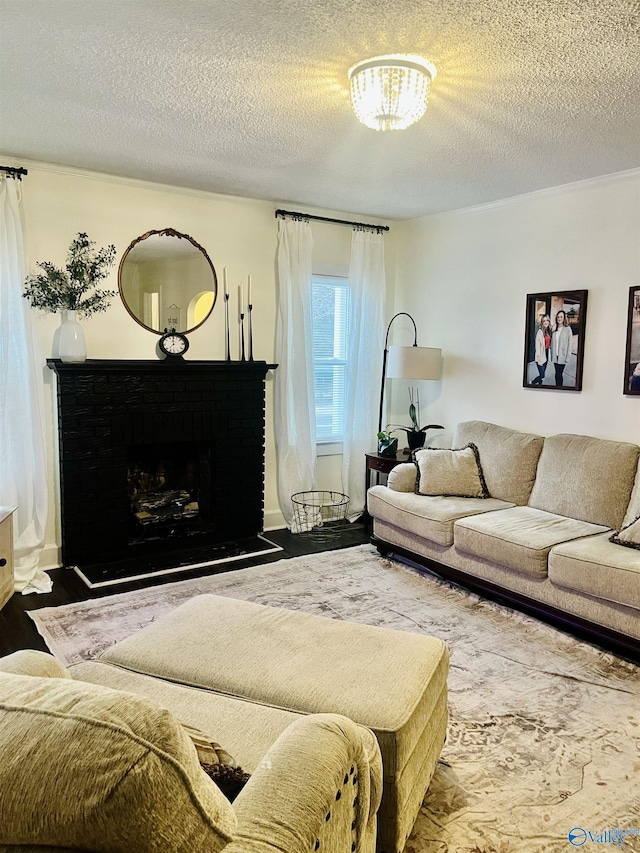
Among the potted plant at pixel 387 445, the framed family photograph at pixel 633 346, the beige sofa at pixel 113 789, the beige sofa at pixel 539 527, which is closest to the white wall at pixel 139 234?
the potted plant at pixel 387 445

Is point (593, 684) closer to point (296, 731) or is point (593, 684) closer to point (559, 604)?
point (559, 604)

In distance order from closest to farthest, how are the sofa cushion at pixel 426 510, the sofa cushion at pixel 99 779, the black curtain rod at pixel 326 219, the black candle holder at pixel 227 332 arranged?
1. the sofa cushion at pixel 99 779
2. the sofa cushion at pixel 426 510
3. the black candle holder at pixel 227 332
4. the black curtain rod at pixel 326 219

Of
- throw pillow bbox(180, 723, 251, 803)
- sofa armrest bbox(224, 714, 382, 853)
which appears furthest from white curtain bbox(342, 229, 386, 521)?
throw pillow bbox(180, 723, 251, 803)

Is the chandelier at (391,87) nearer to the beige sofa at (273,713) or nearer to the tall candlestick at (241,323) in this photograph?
the beige sofa at (273,713)

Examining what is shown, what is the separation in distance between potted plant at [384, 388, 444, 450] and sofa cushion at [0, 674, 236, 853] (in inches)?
166

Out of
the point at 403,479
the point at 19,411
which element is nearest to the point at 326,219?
the point at 403,479

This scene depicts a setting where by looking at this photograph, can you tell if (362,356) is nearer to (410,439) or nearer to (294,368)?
(294,368)

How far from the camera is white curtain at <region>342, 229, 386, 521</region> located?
5164mm

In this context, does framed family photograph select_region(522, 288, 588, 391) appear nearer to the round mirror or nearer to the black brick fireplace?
the black brick fireplace

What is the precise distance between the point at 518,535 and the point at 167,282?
2.91 metres

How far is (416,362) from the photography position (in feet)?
15.7

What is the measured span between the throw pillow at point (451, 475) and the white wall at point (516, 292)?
55 centimetres

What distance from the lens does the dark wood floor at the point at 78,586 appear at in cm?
311

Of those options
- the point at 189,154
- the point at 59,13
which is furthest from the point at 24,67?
the point at 189,154
